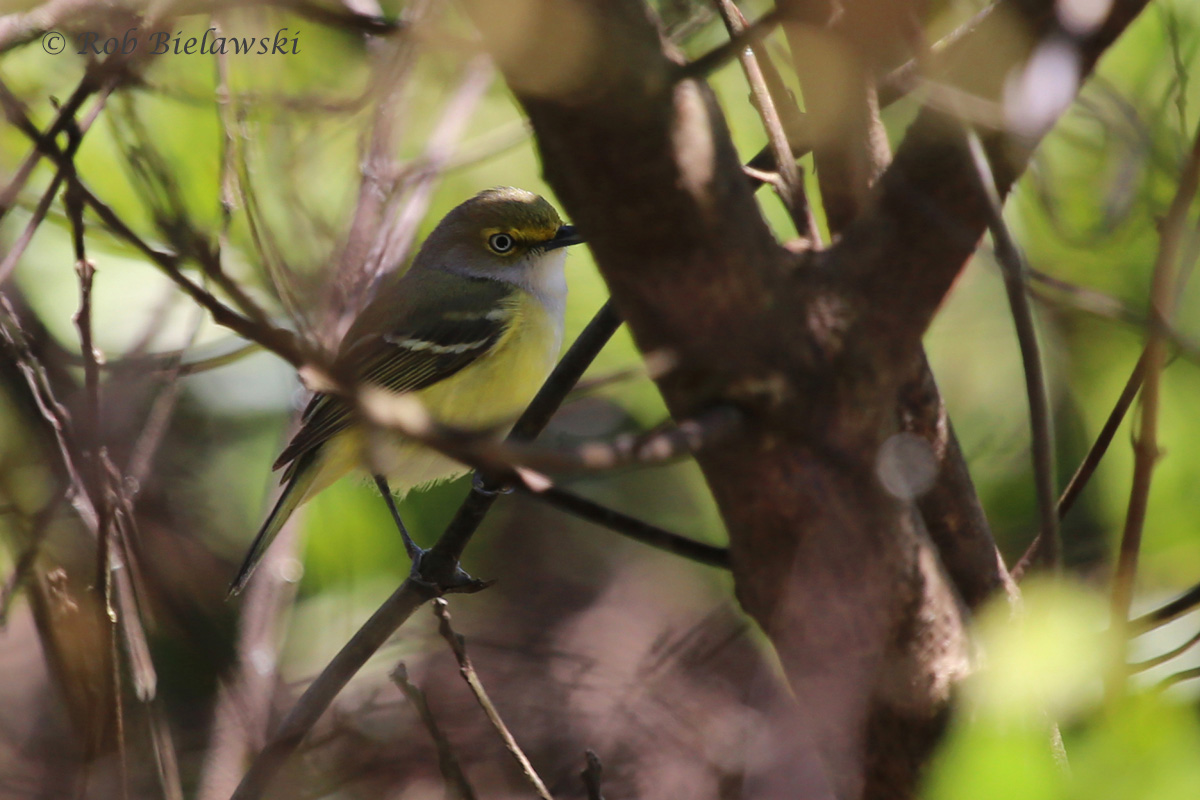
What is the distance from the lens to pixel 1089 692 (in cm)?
120

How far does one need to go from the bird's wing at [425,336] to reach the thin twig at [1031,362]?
8.34ft

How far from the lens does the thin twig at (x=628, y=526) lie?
1.28 meters

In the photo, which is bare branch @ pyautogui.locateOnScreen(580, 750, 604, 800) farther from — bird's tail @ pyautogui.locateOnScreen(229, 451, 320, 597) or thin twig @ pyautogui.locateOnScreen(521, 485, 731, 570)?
bird's tail @ pyautogui.locateOnScreen(229, 451, 320, 597)

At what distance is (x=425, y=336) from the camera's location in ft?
12.9

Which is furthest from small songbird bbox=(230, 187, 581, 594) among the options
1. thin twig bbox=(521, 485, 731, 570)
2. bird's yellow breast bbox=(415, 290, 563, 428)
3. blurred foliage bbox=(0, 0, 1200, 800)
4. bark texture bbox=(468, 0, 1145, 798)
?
bark texture bbox=(468, 0, 1145, 798)

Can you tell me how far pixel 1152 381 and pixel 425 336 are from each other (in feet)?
9.19

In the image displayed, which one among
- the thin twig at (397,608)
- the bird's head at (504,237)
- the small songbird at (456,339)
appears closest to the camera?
the thin twig at (397,608)

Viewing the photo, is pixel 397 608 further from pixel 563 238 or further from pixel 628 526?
pixel 563 238

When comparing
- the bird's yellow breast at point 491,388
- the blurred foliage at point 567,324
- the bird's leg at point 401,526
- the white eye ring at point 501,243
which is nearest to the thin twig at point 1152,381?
the blurred foliage at point 567,324

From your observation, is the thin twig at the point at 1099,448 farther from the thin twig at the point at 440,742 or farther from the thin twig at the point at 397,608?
the thin twig at the point at 440,742

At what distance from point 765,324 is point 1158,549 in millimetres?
2102

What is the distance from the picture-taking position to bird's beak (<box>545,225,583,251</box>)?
3850 mm

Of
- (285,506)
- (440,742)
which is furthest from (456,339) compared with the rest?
(440,742)

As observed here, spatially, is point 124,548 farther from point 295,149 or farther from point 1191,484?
point 1191,484
